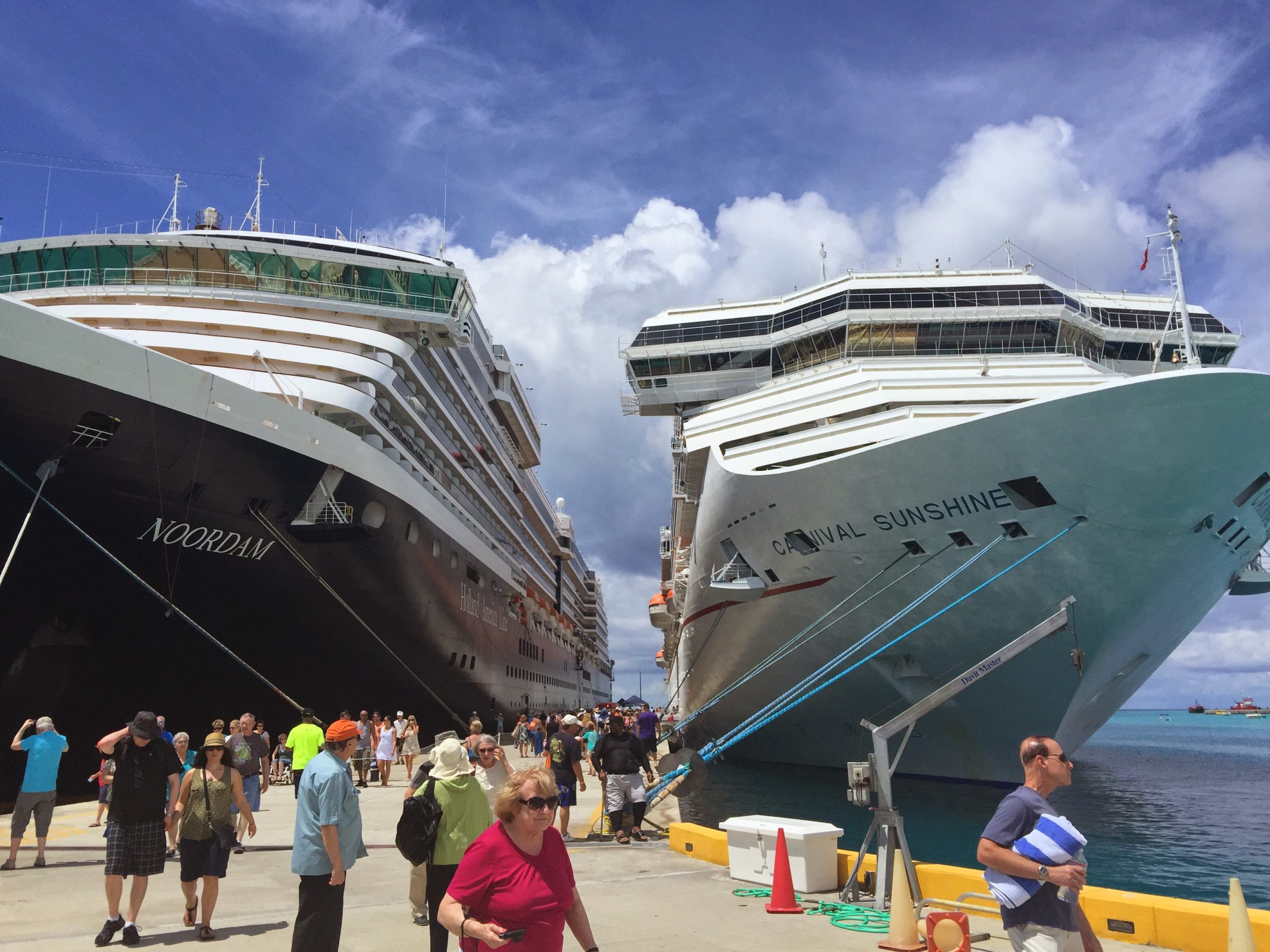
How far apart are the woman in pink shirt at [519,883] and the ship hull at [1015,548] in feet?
36.9

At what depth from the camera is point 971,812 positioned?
14.0 meters

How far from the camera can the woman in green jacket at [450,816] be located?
4.76 meters

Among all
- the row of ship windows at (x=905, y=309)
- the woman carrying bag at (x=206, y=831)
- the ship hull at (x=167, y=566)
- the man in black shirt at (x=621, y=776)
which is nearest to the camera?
the woman carrying bag at (x=206, y=831)

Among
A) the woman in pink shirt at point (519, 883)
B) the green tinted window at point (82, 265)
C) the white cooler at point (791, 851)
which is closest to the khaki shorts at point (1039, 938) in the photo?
the woman in pink shirt at point (519, 883)

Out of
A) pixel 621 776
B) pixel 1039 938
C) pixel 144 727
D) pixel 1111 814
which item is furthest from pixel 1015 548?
pixel 144 727

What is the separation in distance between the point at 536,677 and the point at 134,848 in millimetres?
34232

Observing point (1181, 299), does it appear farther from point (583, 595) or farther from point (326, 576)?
point (583, 595)

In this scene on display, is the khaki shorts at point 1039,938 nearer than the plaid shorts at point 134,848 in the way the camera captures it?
Yes

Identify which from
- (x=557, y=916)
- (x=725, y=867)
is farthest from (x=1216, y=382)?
(x=557, y=916)

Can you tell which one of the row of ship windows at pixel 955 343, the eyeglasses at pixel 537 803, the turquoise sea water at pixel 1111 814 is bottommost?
the turquoise sea water at pixel 1111 814

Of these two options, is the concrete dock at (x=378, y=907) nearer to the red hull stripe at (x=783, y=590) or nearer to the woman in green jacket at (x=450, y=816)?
the woman in green jacket at (x=450, y=816)

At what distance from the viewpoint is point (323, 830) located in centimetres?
442

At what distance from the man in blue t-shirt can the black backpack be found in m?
4.77

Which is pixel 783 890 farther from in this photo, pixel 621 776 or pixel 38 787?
pixel 38 787
